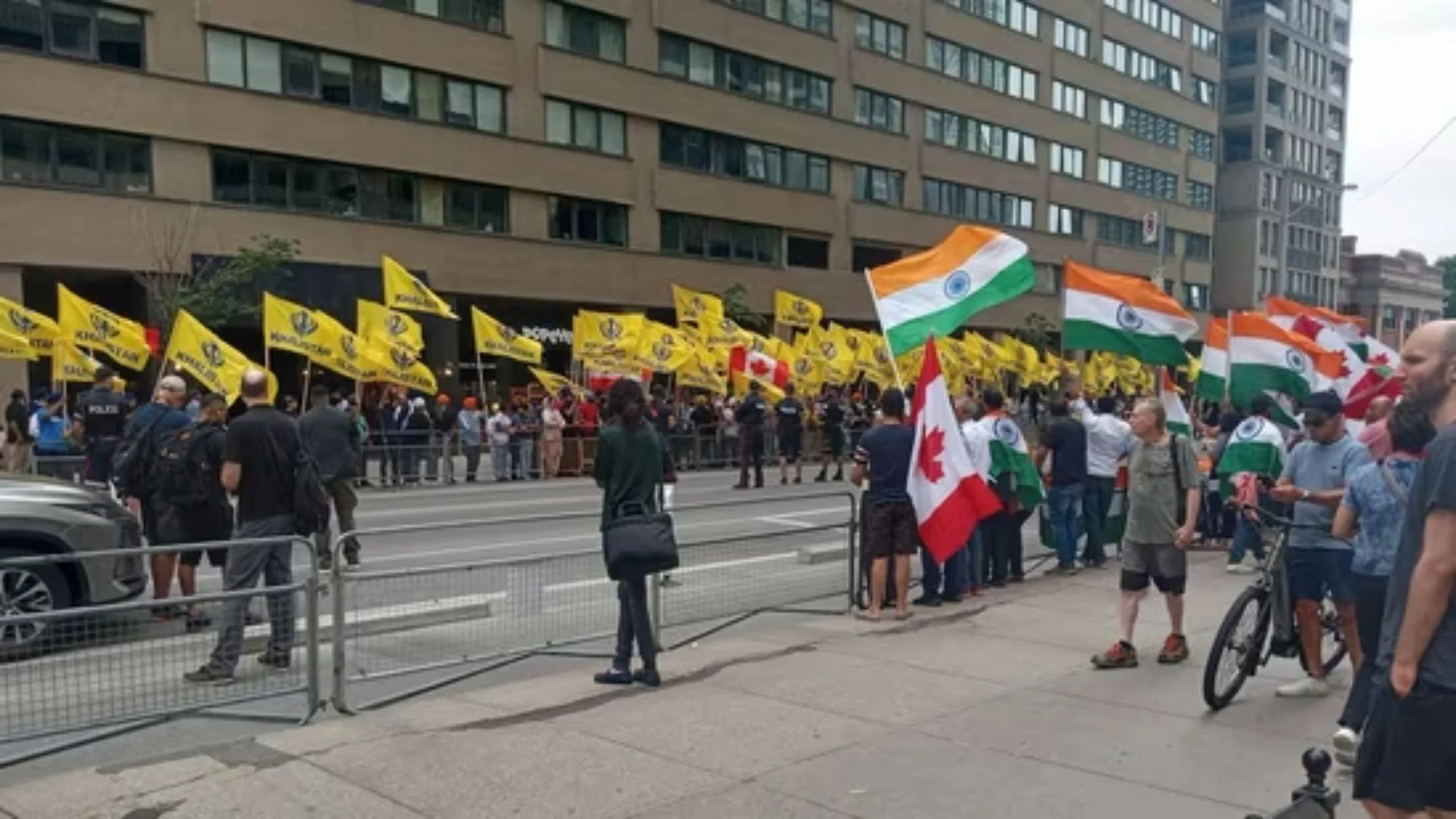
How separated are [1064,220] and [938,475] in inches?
2238

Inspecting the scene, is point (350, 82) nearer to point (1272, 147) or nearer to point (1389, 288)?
A: point (1272, 147)

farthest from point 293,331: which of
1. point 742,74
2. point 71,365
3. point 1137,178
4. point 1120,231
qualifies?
point 1137,178

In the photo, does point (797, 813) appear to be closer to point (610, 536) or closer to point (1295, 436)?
point (610, 536)

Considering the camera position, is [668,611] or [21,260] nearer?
[668,611]

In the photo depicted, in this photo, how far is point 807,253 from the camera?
47.2 m

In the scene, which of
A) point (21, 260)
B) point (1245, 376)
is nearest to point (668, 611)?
point (1245, 376)

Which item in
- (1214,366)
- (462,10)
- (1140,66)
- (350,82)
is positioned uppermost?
(1140,66)

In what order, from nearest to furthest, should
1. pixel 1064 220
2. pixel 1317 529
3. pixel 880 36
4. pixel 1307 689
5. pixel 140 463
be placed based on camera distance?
pixel 1317 529
pixel 1307 689
pixel 140 463
pixel 880 36
pixel 1064 220

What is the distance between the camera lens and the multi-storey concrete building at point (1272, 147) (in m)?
84.2

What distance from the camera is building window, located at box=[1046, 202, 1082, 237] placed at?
60469 millimetres

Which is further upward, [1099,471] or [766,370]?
[766,370]

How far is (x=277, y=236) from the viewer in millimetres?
30094

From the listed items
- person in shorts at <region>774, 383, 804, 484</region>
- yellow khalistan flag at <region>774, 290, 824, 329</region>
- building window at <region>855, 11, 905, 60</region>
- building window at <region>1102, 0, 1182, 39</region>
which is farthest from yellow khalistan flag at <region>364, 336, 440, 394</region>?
building window at <region>1102, 0, 1182, 39</region>

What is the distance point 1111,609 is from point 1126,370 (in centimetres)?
3419
